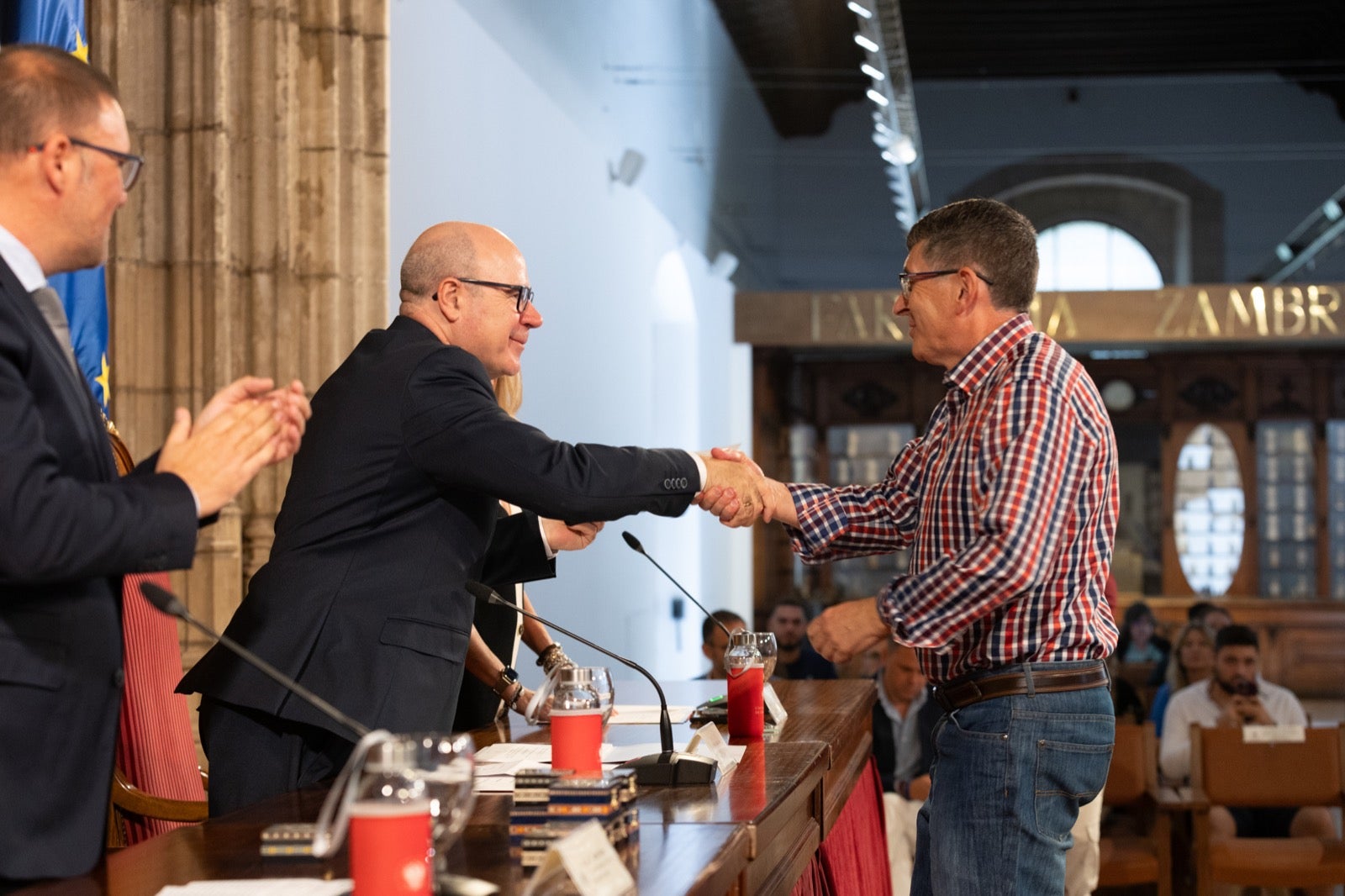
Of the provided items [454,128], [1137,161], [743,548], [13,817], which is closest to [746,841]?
[13,817]

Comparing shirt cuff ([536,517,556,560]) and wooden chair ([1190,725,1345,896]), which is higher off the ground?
shirt cuff ([536,517,556,560])

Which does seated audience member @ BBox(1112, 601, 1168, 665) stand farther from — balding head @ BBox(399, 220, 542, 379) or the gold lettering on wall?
balding head @ BBox(399, 220, 542, 379)

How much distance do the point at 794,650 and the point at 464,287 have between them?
4130 millimetres

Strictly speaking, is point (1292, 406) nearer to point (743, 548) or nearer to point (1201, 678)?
point (743, 548)

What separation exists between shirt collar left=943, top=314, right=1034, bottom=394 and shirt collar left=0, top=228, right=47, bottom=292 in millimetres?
1443

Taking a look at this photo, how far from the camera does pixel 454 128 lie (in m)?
5.14

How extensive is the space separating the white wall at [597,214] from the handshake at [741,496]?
2.03 m

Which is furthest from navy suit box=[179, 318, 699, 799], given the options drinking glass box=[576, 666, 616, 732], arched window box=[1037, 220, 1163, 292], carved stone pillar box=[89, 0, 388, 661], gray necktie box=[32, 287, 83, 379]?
arched window box=[1037, 220, 1163, 292]

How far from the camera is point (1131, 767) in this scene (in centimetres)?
493

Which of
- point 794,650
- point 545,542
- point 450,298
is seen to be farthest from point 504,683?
point 794,650

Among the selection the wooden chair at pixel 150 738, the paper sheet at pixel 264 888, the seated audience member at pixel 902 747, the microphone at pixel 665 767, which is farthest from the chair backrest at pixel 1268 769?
the paper sheet at pixel 264 888

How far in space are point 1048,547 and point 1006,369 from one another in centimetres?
33

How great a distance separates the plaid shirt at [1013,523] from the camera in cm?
221

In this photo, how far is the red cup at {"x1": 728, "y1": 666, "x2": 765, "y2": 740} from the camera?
2.76 metres
